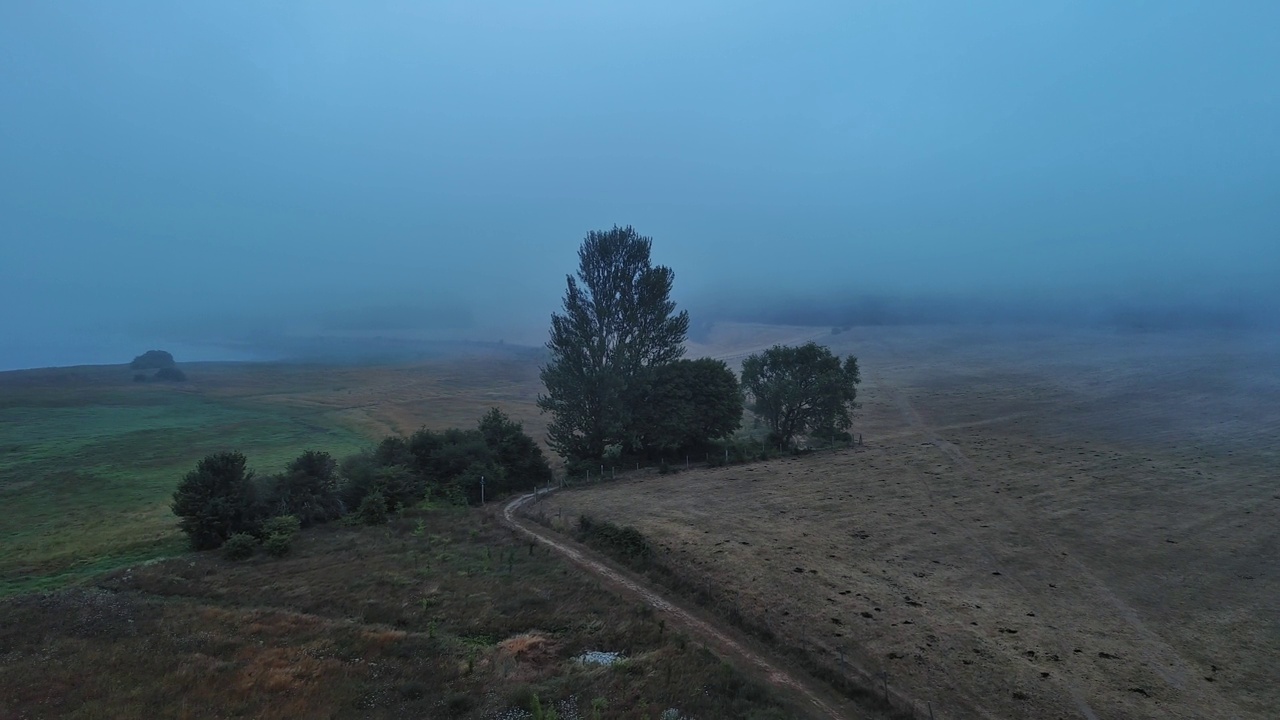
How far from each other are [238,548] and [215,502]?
4070mm

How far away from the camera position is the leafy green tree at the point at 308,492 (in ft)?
101

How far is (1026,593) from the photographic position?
21.0 m

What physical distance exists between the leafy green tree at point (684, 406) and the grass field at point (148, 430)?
25.6m

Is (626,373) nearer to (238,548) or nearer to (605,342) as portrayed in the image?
(605,342)

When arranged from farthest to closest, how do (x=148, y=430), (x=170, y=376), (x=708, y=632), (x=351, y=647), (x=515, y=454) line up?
(x=170, y=376)
(x=148, y=430)
(x=515, y=454)
(x=708, y=632)
(x=351, y=647)

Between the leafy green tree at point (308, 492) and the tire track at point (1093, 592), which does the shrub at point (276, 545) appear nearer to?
the leafy green tree at point (308, 492)

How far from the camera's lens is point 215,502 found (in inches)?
1101

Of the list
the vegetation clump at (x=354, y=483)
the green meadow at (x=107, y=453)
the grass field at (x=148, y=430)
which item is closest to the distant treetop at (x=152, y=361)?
the grass field at (x=148, y=430)

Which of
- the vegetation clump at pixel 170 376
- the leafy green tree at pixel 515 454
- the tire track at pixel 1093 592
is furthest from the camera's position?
the vegetation clump at pixel 170 376

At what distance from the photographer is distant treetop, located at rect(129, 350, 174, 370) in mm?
138250

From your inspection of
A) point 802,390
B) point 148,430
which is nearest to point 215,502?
point 802,390

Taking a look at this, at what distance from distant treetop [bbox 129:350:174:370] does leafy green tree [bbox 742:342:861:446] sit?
155088mm

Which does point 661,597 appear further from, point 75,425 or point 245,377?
point 245,377

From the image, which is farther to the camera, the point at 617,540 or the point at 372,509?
the point at 372,509
